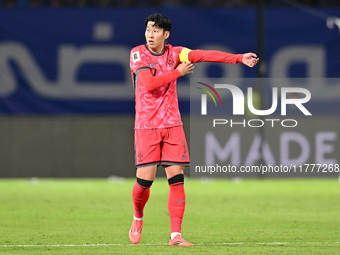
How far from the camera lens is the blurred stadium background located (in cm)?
1572

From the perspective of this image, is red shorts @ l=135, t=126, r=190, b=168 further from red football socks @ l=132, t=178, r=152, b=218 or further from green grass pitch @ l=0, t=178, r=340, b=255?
green grass pitch @ l=0, t=178, r=340, b=255

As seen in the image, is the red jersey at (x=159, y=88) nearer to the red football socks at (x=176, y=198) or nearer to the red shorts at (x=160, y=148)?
the red shorts at (x=160, y=148)

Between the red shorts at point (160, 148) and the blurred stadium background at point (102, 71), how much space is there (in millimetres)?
8134

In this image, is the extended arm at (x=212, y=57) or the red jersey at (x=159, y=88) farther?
the red jersey at (x=159, y=88)

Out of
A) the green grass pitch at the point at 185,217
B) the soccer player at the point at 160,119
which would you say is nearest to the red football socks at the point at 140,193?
the soccer player at the point at 160,119

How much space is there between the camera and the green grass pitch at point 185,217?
7.21 metres

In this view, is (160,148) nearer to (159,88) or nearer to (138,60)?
(159,88)

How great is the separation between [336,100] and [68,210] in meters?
6.96

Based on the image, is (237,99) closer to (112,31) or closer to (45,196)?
(112,31)

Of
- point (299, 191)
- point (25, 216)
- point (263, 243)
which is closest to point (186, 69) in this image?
point (263, 243)

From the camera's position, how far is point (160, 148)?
749 centimetres

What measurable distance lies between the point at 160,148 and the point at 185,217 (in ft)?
8.97

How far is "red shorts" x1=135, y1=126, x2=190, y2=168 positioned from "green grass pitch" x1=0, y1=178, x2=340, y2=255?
0.76 metres

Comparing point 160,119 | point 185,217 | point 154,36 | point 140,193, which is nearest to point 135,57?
point 154,36
